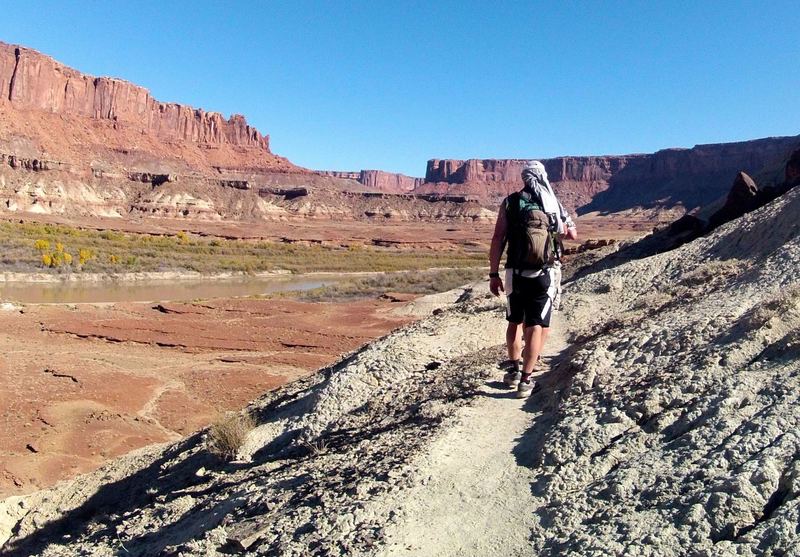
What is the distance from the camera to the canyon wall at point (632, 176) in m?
130

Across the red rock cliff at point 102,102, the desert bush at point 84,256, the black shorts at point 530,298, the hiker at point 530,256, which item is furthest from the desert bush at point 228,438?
the red rock cliff at point 102,102

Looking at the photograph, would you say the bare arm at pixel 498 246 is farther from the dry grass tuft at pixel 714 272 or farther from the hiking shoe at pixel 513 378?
the dry grass tuft at pixel 714 272

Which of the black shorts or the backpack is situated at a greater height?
the backpack

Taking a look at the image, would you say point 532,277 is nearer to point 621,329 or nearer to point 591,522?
point 621,329

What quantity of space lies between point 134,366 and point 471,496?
14.2 m

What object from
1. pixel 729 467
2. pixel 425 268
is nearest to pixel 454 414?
pixel 729 467

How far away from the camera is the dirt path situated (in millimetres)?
3000

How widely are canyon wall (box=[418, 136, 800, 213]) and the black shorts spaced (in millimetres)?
122326

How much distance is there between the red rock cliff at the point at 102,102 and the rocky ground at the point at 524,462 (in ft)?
394

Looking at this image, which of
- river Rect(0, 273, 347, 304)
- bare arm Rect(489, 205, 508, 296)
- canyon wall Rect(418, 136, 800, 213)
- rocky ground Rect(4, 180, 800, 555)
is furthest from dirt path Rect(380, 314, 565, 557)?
canyon wall Rect(418, 136, 800, 213)

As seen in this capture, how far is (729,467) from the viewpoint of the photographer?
2902 mm

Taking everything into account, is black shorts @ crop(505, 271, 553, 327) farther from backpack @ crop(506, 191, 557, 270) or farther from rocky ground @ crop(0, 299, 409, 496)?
rocky ground @ crop(0, 299, 409, 496)

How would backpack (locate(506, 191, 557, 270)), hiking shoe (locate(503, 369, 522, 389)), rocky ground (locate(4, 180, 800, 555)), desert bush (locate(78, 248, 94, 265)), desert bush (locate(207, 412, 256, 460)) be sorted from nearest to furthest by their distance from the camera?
1. rocky ground (locate(4, 180, 800, 555))
2. backpack (locate(506, 191, 557, 270))
3. hiking shoe (locate(503, 369, 522, 389))
4. desert bush (locate(207, 412, 256, 460))
5. desert bush (locate(78, 248, 94, 265))

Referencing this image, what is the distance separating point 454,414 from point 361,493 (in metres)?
1.08
